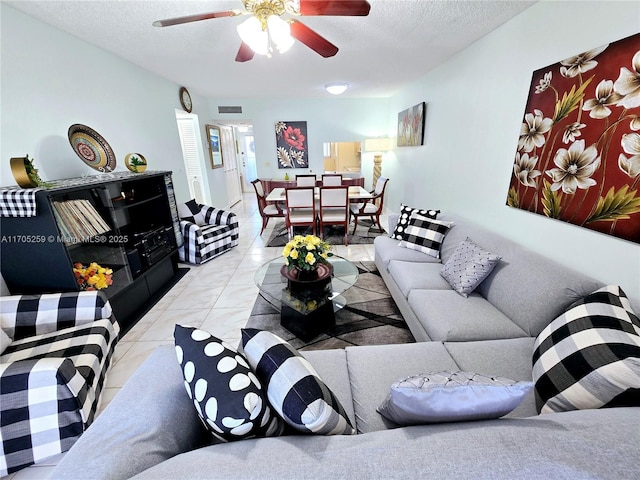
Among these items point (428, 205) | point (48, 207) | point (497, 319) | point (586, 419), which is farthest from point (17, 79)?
point (428, 205)

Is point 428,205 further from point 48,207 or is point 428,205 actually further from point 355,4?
point 48,207

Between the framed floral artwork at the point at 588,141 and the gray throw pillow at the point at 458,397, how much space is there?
133cm

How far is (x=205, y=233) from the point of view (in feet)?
11.1

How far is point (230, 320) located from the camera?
2277 mm

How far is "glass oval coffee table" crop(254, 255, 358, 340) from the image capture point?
1979mm

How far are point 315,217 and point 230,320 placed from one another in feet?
6.91

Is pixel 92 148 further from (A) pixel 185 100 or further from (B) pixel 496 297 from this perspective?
(B) pixel 496 297

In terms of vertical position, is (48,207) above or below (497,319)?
above

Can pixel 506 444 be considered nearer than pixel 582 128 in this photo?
Yes

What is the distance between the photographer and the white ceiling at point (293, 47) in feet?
6.23

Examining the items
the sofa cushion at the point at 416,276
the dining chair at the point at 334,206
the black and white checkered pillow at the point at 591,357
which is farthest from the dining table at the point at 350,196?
the black and white checkered pillow at the point at 591,357

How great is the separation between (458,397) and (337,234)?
3.78m

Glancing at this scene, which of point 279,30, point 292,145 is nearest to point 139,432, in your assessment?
point 279,30

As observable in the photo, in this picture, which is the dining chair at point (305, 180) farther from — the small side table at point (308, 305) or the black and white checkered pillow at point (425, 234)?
the small side table at point (308, 305)
